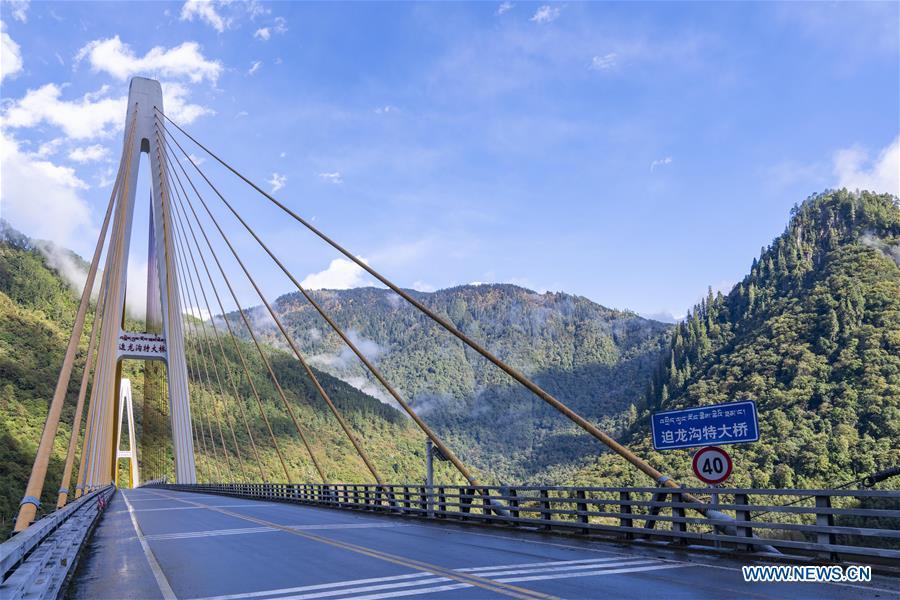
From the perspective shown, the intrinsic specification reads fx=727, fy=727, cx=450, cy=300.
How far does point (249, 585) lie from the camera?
9352 mm

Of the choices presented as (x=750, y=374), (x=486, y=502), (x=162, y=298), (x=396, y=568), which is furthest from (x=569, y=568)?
(x=750, y=374)

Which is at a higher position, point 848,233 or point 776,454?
point 848,233

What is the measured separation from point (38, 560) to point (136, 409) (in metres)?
133

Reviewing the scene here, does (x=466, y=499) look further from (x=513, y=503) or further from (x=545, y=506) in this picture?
(x=545, y=506)

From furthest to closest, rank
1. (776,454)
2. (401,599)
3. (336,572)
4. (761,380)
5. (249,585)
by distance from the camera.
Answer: (761,380)
(776,454)
(336,572)
(249,585)
(401,599)

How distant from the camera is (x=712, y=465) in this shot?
11664 mm

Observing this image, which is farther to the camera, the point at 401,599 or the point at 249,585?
the point at 249,585

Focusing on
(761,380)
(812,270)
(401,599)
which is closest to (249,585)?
(401,599)

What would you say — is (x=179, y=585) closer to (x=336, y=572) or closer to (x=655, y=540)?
(x=336, y=572)

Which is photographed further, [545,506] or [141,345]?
[141,345]

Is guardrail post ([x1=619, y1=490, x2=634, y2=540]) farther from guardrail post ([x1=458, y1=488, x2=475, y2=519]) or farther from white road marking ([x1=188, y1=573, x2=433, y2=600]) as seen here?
guardrail post ([x1=458, y1=488, x2=475, y2=519])

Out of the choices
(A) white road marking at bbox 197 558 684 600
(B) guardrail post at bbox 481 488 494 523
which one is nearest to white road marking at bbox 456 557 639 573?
(A) white road marking at bbox 197 558 684 600

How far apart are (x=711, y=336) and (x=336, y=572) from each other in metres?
178

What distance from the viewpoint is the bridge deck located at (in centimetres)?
861
